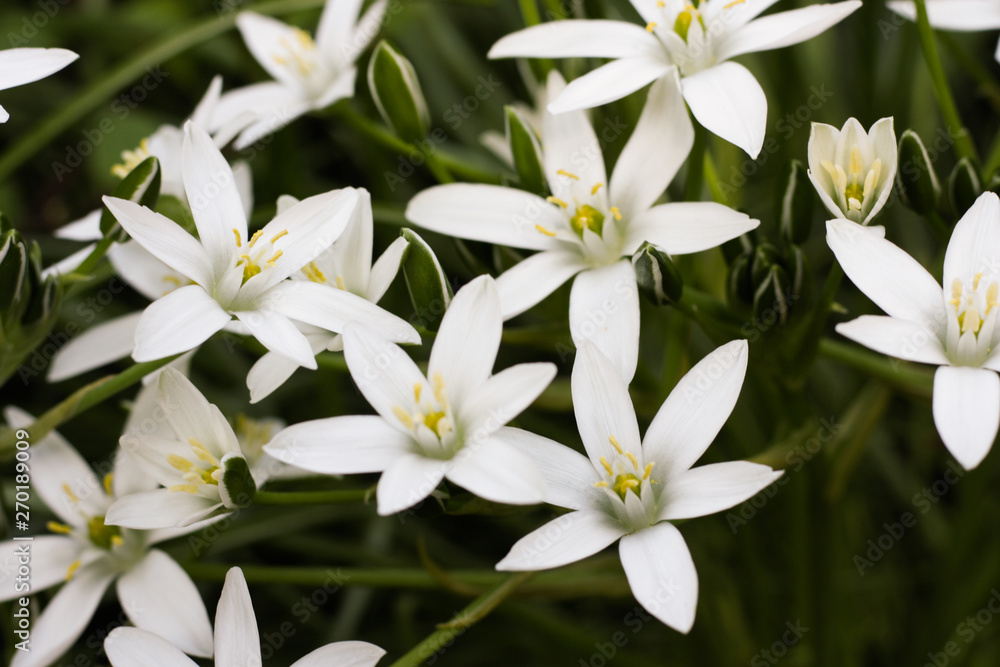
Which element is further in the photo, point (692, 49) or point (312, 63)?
point (312, 63)

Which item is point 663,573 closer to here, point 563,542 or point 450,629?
point 563,542

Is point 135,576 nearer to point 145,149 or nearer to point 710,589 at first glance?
point 145,149

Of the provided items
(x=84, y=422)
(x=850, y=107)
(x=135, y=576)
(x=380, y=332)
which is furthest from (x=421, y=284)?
(x=850, y=107)

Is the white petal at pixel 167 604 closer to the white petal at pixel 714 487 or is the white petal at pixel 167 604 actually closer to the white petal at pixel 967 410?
the white petal at pixel 714 487

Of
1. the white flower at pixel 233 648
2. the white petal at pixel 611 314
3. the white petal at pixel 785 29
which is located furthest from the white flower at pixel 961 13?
the white flower at pixel 233 648

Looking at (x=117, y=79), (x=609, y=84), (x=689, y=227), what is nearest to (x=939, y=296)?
(x=689, y=227)

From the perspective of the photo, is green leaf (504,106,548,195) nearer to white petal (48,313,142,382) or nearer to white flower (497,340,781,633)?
white flower (497,340,781,633)
